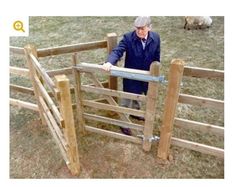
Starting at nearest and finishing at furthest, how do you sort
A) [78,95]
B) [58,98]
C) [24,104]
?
1. [58,98]
2. [78,95]
3. [24,104]

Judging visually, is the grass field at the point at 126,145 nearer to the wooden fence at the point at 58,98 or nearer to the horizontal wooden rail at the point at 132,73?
the wooden fence at the point at 58,98

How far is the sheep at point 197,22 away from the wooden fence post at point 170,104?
4624 millimetres

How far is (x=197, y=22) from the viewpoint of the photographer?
777 cm

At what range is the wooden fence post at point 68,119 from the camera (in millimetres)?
3050

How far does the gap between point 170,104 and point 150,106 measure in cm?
24

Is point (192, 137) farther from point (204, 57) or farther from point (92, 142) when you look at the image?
point (204, 57)

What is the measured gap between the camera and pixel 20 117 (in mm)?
5062

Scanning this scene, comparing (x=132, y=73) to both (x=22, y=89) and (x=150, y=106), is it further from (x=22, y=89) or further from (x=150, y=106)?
(x=22, y=89)

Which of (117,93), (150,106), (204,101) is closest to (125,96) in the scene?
(117,93)

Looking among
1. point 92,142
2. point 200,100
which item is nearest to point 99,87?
point 92,142

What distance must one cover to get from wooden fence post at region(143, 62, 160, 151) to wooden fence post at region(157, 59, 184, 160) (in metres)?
0.14

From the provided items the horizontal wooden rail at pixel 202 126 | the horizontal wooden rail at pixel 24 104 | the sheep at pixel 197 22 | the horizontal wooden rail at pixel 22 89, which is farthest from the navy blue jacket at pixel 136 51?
the sheep at pixel 197 22

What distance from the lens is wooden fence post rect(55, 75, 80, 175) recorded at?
3050mm
